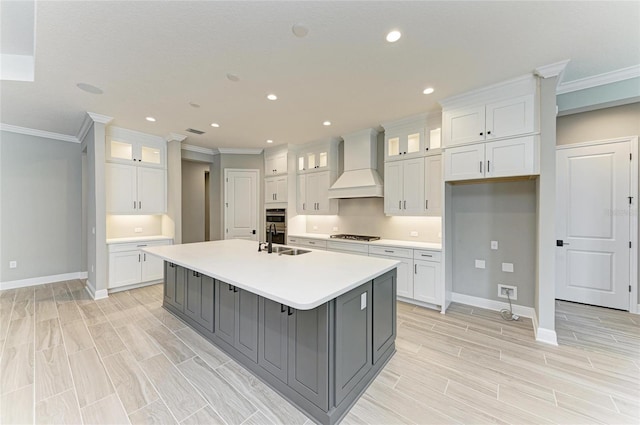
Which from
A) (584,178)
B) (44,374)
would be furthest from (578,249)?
(44,374)

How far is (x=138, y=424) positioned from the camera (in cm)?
163

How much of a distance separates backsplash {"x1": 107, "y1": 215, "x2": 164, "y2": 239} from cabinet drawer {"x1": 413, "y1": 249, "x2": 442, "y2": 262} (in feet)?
16.5

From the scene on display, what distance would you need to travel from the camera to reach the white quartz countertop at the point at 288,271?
1.52m

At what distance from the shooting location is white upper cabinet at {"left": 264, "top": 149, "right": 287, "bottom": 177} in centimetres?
554

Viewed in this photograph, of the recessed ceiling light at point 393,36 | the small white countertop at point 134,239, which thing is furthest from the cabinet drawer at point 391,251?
the small white countertop at point 134,239

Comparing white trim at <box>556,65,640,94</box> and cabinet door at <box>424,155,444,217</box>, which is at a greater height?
white trim at <box>556,65,640,94</box>

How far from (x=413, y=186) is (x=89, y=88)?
444cm

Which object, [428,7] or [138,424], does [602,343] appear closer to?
[428,7]

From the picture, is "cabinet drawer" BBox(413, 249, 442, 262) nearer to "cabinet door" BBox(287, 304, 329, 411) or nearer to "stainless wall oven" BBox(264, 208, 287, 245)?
"cabinet door" BBox(287, 304, 329, 411)

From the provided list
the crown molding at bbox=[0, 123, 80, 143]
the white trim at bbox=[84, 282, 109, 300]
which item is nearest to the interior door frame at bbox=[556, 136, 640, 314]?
the white trim at bbox=[84, 282, 109, 300]

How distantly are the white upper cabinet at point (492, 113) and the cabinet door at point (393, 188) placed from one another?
87cm

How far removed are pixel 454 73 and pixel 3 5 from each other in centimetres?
410

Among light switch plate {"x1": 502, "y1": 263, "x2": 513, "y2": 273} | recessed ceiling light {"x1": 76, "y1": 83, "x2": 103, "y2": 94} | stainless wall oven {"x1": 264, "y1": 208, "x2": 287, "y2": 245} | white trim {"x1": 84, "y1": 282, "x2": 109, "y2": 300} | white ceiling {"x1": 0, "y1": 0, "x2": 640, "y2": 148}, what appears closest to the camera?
white ceiling {"x1": 0, "y1": 0, "x2": 640, "y2": 148}

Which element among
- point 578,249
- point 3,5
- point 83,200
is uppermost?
point 3,5
